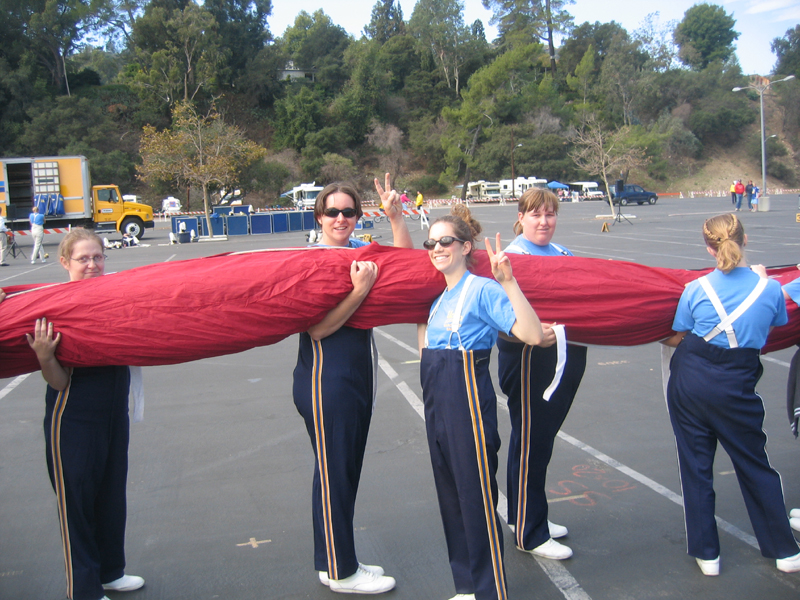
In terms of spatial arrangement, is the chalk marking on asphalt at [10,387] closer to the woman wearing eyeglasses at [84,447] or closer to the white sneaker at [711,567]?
the woman wearing eyeglasses at [84,447]

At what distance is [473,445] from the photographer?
271 cm

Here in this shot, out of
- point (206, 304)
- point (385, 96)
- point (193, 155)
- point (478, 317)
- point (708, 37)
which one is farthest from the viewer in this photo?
point (708, 37)

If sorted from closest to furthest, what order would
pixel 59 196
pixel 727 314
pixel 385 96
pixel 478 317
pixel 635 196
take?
pixel 478 317, pixel 727 314, pixel 59 196, pixel 635 196, pixel 385 96

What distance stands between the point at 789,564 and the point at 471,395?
1857mm

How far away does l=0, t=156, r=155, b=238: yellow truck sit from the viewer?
96.1 ft

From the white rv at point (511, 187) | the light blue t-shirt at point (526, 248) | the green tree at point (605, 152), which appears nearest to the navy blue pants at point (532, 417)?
the light blue t-shirt at point (526, 248)

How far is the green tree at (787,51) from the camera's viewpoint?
98787mm

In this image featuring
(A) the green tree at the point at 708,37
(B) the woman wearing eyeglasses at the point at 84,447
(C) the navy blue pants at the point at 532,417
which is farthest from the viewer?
(A) the green tree at the point at 708,37

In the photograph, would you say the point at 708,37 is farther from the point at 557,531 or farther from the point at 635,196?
the point at 557,531

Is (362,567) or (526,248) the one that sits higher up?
(526,248)

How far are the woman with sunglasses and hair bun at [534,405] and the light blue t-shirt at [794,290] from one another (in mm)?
1117

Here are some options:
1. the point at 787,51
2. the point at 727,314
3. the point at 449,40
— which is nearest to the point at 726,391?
the point at 727,314

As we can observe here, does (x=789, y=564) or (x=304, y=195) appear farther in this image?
(x=304, y=195)

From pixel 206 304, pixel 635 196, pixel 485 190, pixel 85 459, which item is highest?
pixel 485 190
